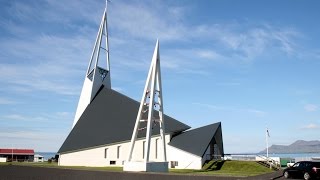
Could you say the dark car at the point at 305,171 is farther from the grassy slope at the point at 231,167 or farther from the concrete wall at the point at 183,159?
the concrete wall at the point at 183,159

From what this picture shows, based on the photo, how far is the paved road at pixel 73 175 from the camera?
1028 inches

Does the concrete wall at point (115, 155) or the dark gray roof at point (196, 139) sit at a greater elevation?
the dark gray roof at point (196, 139)

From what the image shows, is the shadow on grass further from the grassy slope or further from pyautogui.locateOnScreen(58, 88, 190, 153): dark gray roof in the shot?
pyautogui.locateOnScreen(58, 88, 190, 153): dark gray roof

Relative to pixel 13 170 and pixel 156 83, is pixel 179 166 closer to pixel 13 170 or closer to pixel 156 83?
pixel 156 83

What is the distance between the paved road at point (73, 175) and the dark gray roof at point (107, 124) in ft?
51.5

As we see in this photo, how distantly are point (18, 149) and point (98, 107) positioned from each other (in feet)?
198

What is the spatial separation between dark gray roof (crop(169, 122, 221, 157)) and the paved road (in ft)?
66.7

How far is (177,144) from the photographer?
52469mm

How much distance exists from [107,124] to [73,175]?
26085 millimetres

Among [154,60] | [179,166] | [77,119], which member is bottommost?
[179,166]

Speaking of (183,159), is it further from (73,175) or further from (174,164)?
(73,175)

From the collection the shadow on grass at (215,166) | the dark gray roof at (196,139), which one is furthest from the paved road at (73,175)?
the dark gray roof at (196,139)

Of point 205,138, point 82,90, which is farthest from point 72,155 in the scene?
point 205,138

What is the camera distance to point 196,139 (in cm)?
5219
